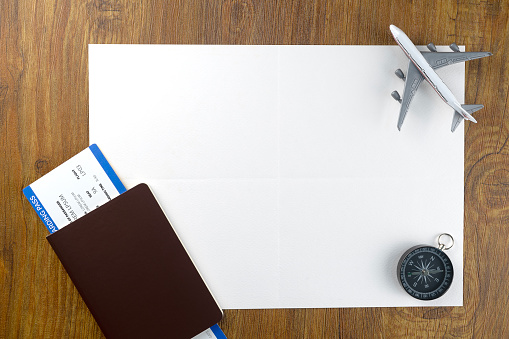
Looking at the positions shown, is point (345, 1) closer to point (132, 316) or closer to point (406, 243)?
point (406, 243)

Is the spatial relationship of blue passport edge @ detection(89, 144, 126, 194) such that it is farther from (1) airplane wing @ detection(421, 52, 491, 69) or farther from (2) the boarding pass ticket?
(1) airplane wing @ detection(421, 52, 491, 69)

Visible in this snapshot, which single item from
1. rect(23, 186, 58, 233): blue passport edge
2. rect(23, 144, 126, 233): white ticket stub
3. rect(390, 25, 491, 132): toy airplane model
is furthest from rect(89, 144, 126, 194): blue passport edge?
rect(390, 25, 491, 132): toy airplane model

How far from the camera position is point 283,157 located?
0.75 m

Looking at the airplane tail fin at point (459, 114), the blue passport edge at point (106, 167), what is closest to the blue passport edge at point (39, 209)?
the blue passport edge at point (106, 167)

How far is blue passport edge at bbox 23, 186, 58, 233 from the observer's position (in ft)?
2.42

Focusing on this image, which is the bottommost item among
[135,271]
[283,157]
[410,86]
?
[135,271]

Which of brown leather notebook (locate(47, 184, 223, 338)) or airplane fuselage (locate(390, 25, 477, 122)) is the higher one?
airplane fuselage (locate(390, 25, 477, 122))

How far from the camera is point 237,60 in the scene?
0.74m

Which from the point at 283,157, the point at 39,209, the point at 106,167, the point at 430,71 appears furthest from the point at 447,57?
the point at 39,209

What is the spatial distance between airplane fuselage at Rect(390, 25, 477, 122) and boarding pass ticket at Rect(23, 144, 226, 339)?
1.84ft

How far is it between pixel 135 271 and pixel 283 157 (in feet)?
1.12

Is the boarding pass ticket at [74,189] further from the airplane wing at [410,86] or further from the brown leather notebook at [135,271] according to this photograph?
the airplane wing at [410,86]

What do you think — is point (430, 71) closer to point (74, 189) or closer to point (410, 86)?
point (410, 86)

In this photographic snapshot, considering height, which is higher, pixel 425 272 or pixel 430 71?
pixel 430 71
